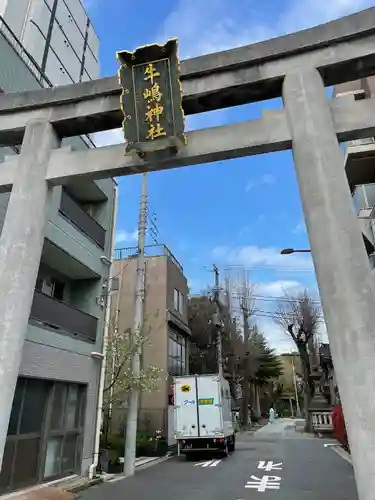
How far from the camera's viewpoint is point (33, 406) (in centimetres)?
927

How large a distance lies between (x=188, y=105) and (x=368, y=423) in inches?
192

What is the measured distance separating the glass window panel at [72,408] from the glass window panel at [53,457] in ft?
1.68

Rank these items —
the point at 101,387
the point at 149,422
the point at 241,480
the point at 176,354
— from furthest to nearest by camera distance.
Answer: the point at 176,354 → the point at 149,422 → the point at 101,387 → the point at 241,480

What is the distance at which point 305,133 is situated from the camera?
5109 millimetres

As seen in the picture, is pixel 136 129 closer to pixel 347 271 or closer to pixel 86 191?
pixel 347 271

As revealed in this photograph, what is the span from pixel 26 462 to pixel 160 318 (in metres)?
12.1

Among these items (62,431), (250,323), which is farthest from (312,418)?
(62,431)

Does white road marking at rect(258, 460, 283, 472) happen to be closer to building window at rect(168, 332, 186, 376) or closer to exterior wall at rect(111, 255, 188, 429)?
exterior wall at rect(111, 255, 188, 429)

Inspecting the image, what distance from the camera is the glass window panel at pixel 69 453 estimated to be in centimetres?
1014

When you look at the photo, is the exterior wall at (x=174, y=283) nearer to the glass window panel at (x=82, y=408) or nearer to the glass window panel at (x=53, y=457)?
the glass window panel at (x=82, y=408)

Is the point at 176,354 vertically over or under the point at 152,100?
under

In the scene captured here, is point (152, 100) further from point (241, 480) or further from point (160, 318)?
point (160, 318)

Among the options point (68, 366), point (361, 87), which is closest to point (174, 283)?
point (68, 366)

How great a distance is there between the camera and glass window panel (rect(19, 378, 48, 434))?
8930 millimetres
